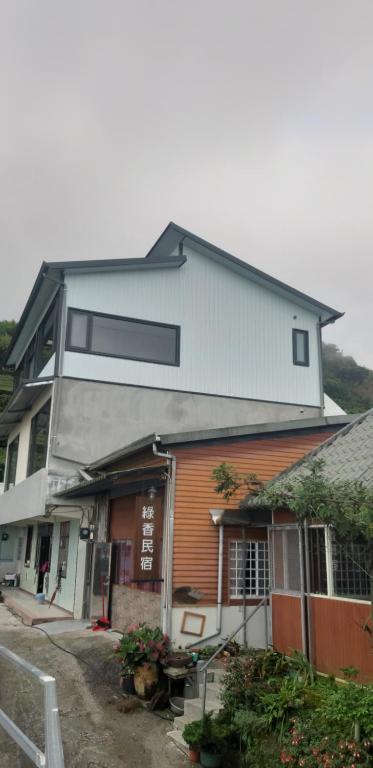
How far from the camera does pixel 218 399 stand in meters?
19.1

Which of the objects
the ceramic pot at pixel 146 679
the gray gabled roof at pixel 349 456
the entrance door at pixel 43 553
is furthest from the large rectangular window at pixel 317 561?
the entrance door at pixel 43 553

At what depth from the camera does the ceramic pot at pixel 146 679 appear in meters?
9.79

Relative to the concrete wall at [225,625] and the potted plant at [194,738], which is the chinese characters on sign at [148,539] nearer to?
the concrete wall at [225,625]

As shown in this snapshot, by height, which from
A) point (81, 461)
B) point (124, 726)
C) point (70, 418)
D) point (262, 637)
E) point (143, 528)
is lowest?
point (124, 726)

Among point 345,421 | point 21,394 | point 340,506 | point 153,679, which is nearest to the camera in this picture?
point 340,506

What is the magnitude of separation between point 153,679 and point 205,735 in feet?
8.92

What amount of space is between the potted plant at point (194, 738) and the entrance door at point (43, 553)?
1610 centimetres

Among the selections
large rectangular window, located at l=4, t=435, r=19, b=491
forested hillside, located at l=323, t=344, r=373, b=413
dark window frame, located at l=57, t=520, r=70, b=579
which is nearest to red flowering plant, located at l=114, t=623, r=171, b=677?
dark window frame, located at l=57, t=520, r=70, b=579

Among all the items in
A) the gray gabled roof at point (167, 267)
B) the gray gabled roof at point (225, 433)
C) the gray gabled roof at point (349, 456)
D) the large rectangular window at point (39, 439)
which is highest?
the gray gabled roof at point (167, 267)

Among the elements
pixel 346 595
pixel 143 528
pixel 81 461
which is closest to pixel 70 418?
pixel 81 461

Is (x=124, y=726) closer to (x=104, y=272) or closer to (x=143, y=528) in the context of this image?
(x=143, y=528)

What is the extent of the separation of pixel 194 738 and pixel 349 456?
4774mm

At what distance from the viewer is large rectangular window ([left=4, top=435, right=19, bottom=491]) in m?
26.6

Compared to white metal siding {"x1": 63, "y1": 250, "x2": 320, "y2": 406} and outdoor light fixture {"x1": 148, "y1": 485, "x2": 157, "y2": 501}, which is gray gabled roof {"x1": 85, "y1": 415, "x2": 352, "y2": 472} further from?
white metal siding {"x1": 63, "y1": 250, "x2": 320, "y2": 406}
